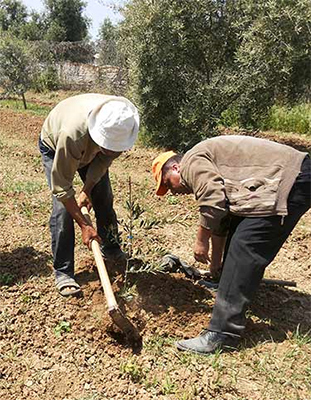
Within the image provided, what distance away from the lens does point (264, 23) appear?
8500mm

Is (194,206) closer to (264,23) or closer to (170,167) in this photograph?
(170,167)

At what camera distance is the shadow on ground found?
3.76 m

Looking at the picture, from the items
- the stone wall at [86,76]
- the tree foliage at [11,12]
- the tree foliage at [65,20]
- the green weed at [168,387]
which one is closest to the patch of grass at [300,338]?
the green weed at [168,387]

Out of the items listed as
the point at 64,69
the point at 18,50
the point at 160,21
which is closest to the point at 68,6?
→ the point at 64,69

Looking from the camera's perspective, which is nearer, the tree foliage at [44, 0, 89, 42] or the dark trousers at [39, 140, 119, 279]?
the dark trousers at [39, 140, 119, 279]

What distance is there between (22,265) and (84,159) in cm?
137

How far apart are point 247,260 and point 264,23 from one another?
7.06m

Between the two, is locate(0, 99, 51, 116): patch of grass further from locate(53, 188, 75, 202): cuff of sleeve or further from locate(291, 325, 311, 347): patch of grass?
locate(291, 325, 311, 347): patch of grass

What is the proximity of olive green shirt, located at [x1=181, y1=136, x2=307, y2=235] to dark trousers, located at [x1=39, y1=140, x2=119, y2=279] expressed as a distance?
1.04 metres

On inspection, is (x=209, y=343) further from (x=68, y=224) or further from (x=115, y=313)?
(x=68, y=224)

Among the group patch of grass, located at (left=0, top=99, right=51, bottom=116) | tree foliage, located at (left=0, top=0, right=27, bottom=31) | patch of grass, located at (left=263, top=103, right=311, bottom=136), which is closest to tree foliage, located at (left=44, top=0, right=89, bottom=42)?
tree foliage, located at (left=0, top=0, right=27, bottom=31)

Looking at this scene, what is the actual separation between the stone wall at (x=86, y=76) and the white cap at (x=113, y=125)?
17624 millimetres

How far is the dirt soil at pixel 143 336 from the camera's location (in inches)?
104

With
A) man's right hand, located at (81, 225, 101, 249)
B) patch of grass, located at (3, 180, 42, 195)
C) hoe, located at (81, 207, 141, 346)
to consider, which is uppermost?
man's right hand, located at (81, 225, 101, 249)
